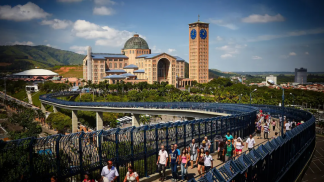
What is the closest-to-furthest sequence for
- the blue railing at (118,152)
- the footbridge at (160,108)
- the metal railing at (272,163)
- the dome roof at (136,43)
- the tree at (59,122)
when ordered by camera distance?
1. the metal railing at (272,163)
2. the blue railing at (118,152)
3. the footbridge at (160,108)
4. the tree at (59,122)
5. the dome roof at (136,43)

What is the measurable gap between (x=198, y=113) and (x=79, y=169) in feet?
112

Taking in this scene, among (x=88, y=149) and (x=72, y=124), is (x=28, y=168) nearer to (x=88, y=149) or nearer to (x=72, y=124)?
(x=88, y=149)

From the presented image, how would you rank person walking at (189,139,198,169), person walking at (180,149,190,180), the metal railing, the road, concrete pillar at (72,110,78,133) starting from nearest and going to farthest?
the metal railing
person walking at (180,149,190,180)
person walking at (189,139,198,169)
the road
concrete pillar at (72,110,78,133)

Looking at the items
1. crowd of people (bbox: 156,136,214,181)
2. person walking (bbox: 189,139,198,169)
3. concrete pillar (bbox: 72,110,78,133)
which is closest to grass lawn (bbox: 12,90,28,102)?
concrete pillar (bbox: 72,110,78,133)

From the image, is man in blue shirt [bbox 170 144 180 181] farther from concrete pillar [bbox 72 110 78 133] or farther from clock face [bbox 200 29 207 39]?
clock face [bbox 200 29 207 39]

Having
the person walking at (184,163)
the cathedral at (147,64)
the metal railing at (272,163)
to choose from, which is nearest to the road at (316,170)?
the metal railing at (272,163)

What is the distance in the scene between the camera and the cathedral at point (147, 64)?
13212cm

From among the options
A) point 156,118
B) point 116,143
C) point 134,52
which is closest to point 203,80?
point 134,52

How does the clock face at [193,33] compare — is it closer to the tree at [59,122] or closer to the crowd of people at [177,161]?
the tree at [59,122]

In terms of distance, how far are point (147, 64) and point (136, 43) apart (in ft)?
68.3

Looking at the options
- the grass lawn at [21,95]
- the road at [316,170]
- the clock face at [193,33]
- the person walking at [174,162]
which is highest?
the clock face at [193,33]

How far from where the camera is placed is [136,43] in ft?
490

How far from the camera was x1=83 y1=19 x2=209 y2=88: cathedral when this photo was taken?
433 ft

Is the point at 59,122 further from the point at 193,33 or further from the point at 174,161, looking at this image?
the point at 193,33
